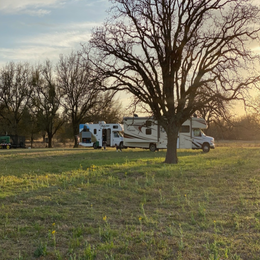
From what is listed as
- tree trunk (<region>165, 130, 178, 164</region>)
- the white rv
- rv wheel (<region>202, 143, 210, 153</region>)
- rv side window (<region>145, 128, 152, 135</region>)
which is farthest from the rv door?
tree trunk (<region>165, 130, 178, 164</region>)

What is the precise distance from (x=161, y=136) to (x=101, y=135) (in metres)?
8.39

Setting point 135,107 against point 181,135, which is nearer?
point 135,107

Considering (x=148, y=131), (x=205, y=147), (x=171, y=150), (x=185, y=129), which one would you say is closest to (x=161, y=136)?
(x=148, y=131)

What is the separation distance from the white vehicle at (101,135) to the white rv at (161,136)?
11.4 feet

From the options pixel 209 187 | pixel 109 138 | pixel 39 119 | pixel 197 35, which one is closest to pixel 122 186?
pixel 209 187

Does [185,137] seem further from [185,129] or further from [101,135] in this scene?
[101,135]

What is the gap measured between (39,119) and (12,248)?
1703 inches

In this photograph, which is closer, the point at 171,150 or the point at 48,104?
the point at 171,150

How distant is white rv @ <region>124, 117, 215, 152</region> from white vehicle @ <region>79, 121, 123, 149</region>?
3477 mm

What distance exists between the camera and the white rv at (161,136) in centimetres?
2967

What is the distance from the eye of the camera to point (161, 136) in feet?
99.7

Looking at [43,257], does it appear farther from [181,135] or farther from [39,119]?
[39,119]

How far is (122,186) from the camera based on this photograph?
31.8 feet

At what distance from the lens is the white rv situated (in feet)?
97.3
